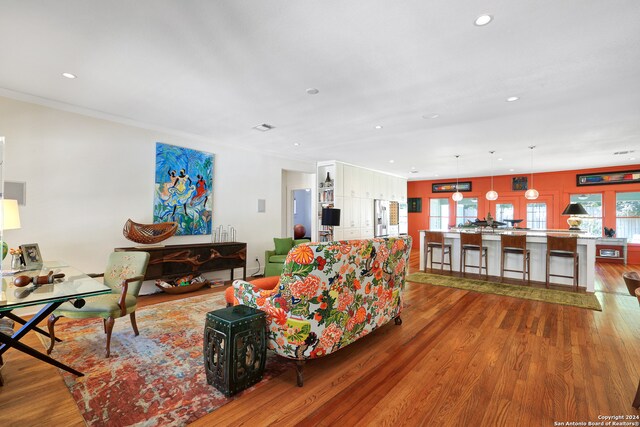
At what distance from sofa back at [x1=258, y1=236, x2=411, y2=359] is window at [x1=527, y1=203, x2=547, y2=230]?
9.19 m

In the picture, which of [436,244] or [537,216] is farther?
[537,216]

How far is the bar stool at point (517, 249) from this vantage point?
17.4 ft

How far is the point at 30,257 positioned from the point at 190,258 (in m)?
1.94

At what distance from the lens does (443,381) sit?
2.24 meters

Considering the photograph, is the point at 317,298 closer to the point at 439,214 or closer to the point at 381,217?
the point at 381,217

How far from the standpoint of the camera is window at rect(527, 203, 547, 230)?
907 centimetres

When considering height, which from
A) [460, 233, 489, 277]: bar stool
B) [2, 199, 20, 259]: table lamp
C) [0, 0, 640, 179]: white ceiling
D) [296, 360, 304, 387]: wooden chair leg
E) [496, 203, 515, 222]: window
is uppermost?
[0, 0, 640, 179]: white ceiling

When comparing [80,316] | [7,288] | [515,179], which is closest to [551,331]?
[80,316]

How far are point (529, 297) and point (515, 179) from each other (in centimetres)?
632

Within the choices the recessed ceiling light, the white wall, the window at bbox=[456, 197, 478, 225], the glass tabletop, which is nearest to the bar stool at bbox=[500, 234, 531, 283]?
the recessed ceiling light

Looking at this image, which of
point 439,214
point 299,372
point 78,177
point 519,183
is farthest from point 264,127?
point 519,183

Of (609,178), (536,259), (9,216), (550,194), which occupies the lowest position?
(536,259)

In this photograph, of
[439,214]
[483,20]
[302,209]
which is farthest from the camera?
[439,214]

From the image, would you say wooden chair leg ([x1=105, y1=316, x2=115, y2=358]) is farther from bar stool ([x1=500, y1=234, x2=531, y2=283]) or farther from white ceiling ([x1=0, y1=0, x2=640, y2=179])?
bar stool ([x1=500, y1=234, x2=531, y2=283])
